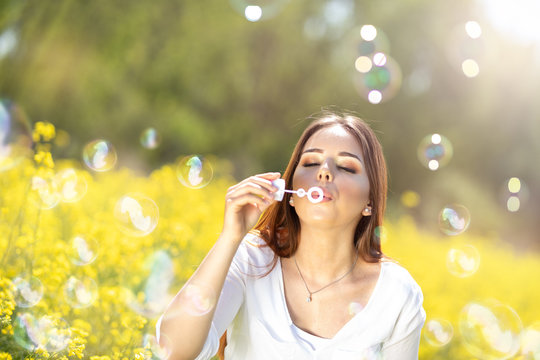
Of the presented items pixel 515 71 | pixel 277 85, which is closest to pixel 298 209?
pixel 277 85

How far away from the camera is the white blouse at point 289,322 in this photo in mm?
1962

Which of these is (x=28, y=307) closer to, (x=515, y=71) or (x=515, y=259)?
(x=515, y=259)

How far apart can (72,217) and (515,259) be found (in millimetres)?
6265

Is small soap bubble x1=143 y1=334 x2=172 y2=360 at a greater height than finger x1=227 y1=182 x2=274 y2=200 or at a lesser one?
lesser

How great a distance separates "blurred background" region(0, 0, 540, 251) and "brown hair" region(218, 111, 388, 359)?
7.33 meters

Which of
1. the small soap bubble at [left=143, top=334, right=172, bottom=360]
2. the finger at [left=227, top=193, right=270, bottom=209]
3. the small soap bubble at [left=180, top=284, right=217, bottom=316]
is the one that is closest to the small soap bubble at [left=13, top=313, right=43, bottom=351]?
the small soap bubble at [left=143, top=334, right=172, bottom=360]

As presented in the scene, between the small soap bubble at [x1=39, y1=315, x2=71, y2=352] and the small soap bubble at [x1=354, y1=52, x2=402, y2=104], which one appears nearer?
the small soap bubble at [x1=39, y1=315, x2=71, y2=352]

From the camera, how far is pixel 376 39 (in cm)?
458

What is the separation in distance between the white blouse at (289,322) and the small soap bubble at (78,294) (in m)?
0.75

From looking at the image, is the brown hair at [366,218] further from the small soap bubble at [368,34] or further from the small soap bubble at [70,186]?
the small soap bubble at [368,34]

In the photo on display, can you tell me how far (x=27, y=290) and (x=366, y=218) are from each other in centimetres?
132

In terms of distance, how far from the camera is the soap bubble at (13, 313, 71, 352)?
1.95 m

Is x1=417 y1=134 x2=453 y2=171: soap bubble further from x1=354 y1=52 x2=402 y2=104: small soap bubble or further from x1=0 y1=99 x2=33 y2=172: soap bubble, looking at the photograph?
x1=0 y1=99 x2=33 y2=172: soap bubble

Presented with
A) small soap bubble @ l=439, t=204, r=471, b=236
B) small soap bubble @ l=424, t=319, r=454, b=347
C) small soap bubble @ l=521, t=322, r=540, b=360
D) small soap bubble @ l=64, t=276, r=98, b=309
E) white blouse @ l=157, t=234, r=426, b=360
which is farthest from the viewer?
small soap bubble @ l=521, t=322, r=540, b=360
